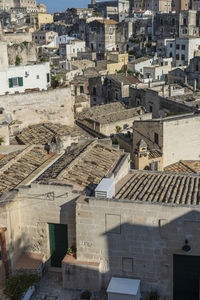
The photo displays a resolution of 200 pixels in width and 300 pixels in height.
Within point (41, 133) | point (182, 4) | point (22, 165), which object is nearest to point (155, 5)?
point (182, 4)

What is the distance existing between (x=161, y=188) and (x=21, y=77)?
19.7 meters

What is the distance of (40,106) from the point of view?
28.4m

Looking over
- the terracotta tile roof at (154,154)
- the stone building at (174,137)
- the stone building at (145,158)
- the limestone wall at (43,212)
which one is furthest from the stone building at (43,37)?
the limestone wall at (43,212)

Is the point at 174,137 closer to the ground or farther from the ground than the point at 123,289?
farther from the ground

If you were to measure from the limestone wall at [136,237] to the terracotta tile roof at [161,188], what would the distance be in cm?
102

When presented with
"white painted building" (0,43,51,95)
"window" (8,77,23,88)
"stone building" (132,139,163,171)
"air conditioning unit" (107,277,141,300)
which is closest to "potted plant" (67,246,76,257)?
"air conditioning unit" (107,277,141,300)

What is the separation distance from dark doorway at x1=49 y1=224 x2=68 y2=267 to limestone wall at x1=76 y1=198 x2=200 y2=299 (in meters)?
1.24

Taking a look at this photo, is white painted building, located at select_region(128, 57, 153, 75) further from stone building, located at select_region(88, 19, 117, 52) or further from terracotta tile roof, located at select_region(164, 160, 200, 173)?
terracotta tile roof, located at select_region(164, 160, 200, 173)

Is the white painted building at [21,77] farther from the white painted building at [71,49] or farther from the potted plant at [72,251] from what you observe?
the white painted building at [71,49]

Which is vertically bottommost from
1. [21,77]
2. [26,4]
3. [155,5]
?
[21,77]

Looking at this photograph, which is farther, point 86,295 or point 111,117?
point 111,117

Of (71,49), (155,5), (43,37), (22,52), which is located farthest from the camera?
(155,5)

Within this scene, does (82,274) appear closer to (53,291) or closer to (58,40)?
(53,291)

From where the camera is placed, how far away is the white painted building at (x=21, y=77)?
97.9ft
